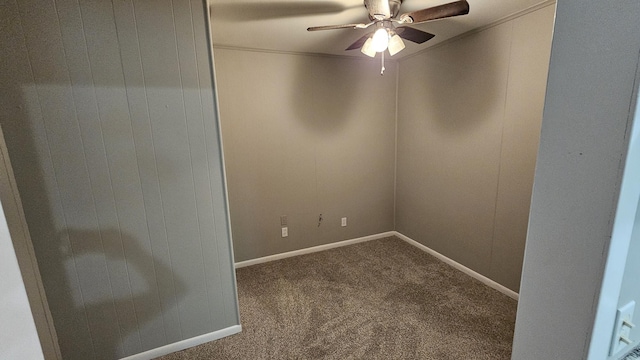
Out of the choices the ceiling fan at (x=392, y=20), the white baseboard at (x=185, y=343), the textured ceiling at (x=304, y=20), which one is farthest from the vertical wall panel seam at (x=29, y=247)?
the ceiling fan at (x=392, y=20)

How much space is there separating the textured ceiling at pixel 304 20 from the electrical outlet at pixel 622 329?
2.03 meters

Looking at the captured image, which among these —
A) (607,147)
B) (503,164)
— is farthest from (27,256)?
(503,164)

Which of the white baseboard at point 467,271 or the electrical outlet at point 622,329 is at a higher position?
the electrical outlet at point 622,329

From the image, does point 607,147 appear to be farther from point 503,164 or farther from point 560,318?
point 503,164

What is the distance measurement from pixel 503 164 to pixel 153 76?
2.71 m

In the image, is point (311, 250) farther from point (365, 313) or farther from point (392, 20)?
point (392, 20)

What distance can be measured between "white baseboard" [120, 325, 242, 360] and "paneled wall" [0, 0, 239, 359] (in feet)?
0.14

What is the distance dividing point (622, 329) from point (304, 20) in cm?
236

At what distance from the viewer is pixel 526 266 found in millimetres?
635

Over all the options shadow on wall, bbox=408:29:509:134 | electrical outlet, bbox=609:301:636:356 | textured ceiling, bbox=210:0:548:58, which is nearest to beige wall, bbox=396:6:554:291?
shadow on wall, bbox=408:29:509:134

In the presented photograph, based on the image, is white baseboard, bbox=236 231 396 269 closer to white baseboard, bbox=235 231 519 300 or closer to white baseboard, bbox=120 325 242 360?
white baseboard, bbox=235 231 519 300

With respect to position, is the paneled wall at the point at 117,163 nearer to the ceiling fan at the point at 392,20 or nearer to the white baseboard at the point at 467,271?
the ceiling fan at the point at 392,20

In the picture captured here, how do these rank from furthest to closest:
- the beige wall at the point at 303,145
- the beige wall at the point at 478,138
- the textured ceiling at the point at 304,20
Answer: the beige wall at the point at 303,145 → the beige wall at the point at 478,138 → the textured ceiling at the point at 304,20

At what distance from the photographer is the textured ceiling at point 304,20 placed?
1.87m
